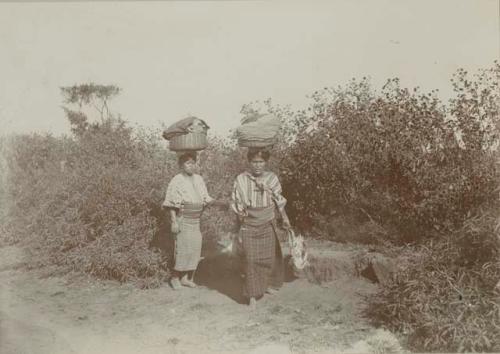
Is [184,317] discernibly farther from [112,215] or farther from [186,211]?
[112,215]

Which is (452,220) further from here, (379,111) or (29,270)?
(29,270)

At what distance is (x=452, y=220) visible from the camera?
18.8ft

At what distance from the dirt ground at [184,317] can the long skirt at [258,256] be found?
199 mm

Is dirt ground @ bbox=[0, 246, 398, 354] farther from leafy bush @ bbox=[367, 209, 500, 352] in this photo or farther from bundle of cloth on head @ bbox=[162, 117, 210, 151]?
bundle of cloth on head @ bbox=[162, 117, 210, 151]

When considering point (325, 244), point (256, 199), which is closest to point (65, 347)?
point (256, 199)

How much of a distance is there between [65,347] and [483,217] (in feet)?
12.3

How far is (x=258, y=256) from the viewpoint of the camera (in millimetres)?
5023

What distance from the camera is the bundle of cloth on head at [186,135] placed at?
562 centimetres

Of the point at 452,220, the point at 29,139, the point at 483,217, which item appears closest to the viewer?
the point at 483,217

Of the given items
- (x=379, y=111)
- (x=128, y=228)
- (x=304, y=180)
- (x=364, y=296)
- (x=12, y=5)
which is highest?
(x=12, y=5)

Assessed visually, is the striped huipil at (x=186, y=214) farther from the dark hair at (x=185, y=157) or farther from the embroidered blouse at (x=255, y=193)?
the embroidered blouse at (x=255, y=193)

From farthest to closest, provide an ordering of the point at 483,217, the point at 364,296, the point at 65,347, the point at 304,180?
the point at 304,180 < the point at 364,296 < the point at 65,347 < the point at 483,217

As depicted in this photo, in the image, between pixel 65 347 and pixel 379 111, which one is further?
pixel 379 111

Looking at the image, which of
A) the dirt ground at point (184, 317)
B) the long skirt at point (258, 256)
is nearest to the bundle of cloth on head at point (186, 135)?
the long skirt at point (258, 256)
